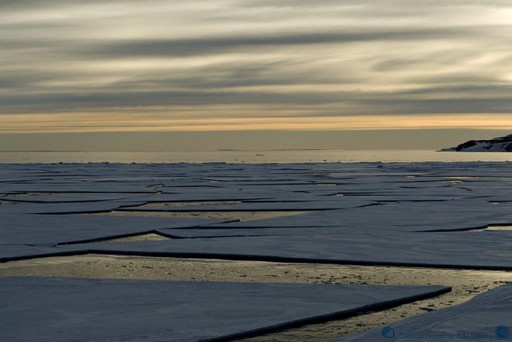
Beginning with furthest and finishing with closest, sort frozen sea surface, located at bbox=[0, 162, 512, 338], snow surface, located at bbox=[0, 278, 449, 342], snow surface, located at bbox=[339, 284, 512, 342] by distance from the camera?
frozen sea surface, located at bbox=[0, 162, 512, 338] < snow surface, located at bbox=[0, 278, 449, 342] < snow surface, located at bbox=[339, 284, 512, 342]

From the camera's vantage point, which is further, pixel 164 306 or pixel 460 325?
pixel 164 306

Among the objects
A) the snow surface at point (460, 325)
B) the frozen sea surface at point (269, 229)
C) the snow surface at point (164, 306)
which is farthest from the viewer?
the frozen sea surface at point (269, 229)

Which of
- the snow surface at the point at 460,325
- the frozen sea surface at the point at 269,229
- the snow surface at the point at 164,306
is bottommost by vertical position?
the snow surface at the point at 460,325

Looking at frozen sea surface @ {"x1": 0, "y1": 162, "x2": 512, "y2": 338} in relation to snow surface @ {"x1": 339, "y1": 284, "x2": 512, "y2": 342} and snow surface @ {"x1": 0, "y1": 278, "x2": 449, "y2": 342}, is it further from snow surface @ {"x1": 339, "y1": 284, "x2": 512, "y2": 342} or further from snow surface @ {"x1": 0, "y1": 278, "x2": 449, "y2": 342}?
snow surface @ {"x1": 339, "y1": 284, "x2": 512, "y2": 342}

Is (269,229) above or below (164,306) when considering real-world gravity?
above

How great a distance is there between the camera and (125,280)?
5656 mm

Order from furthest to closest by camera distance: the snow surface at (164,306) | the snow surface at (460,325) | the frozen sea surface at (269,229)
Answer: the frozen sea surface at (269,229)
the snow surface at (164,306)
the snow surface at (460,325)

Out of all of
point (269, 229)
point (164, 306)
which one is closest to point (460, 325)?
point (164, 306)

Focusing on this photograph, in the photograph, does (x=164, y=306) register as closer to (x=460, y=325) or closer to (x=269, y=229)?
(x=460, y=325)

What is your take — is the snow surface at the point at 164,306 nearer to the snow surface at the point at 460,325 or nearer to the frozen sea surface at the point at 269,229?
the frozen sea surface at the point at 269,229

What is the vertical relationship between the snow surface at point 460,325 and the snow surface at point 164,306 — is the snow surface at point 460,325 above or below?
below

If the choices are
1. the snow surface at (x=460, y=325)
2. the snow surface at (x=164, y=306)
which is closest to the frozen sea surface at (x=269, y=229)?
the snow surface at (x=164, y=306)

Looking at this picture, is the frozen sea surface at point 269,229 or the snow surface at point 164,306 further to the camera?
the frozen sea surface at point 269,229

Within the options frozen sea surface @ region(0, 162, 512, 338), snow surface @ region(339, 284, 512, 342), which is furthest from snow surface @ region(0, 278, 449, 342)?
snow surface @ region(339, 284, 512, 342)
